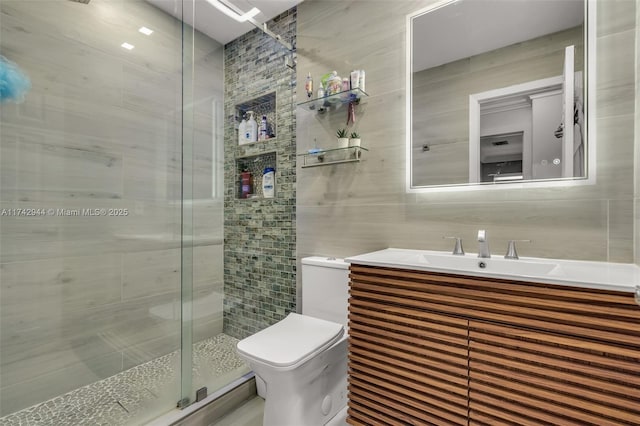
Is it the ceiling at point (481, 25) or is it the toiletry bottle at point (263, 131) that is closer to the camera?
the ceiling at point (481, 25)

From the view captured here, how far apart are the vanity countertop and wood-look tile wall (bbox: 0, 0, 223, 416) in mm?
1123

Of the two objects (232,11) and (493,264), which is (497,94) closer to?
(493,264)

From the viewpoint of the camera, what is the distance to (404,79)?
1.65 m

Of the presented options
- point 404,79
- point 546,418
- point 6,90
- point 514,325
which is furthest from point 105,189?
point 546,418

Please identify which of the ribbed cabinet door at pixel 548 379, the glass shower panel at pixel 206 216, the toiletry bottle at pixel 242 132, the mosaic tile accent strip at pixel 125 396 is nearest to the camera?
the ribbed cabinet door at pixel 548 379

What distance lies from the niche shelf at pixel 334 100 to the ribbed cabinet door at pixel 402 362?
106 cm

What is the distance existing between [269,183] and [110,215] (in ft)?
3.15

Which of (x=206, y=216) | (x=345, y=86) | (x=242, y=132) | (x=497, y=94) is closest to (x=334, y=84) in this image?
(x=345, y=86)

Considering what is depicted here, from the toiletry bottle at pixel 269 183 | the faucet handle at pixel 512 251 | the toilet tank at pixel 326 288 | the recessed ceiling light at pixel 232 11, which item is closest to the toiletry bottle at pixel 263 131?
the toiletry bottle at pixel 269 183

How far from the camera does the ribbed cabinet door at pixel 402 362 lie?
1.08m

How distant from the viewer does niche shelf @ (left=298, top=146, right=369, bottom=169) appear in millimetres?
1780

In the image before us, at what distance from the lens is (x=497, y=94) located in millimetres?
1425

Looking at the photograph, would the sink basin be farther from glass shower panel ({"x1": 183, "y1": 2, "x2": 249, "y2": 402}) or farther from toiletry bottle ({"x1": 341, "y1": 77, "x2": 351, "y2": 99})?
glass shower panel ({"x1": 183, "y1": 2, "x2": 249, "y2": 402})

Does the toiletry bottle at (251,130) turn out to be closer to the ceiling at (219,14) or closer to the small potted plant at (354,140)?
the ceiling at (219,14)
